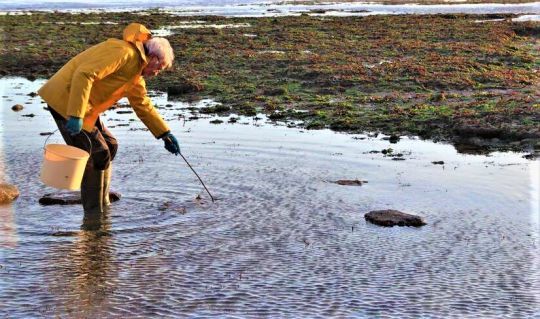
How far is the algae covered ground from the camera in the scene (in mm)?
14562

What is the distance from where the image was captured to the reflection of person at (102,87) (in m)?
7.54

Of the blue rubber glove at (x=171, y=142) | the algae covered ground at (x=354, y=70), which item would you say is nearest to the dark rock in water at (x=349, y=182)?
the blue rubber glove at (x=171, y=142)

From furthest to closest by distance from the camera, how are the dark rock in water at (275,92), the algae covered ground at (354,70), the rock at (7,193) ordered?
the dark rock in water at (275,92), the algae covered ground at (354,70), the rock at (7,193)

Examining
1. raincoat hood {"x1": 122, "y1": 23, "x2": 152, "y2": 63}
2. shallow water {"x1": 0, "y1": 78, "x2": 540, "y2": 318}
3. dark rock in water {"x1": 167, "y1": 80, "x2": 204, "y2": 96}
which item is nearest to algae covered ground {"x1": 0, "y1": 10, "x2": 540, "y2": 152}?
dark rock in water {"x1": 167, "y1": 80, "x2": 204, "y2": 96}

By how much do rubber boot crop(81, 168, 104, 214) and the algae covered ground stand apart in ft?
19.5

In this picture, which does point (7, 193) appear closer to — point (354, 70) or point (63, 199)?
point (63, 199)

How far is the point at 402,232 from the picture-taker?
27.2 ft

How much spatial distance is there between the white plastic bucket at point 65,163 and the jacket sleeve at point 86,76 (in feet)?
1.94

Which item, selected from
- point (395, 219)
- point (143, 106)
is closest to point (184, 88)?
point (143, 106)

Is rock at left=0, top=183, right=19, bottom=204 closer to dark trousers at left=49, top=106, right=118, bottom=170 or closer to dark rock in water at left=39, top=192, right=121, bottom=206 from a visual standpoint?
dark rock in water at left=39, top=192, right=121, bottom=206

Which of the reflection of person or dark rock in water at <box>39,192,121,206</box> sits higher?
the reflection of person

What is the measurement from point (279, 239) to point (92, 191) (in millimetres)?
1944

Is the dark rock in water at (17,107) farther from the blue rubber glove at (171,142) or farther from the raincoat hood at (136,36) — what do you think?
the raincoat hood at (136,36)

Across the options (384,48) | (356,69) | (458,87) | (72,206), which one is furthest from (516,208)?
(384,48)
